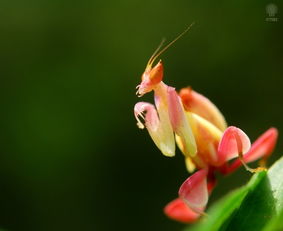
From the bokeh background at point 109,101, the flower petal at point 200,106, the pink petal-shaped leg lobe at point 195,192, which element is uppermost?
the flower petal at point 200,106

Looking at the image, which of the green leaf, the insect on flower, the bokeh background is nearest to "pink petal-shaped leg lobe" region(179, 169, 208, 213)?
the insect on flower

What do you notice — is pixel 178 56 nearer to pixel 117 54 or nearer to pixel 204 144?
pixel 117 54

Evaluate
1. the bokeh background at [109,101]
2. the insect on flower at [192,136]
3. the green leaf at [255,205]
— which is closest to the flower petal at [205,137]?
the insect on flower at [192,136]

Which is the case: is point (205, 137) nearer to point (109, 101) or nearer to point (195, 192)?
point (195, 192)

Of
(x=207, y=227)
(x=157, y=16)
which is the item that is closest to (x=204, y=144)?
(x=207, y=227)

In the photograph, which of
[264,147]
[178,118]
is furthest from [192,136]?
[264,147]

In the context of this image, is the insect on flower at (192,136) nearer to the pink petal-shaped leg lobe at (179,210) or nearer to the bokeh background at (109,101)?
the pink petal-shaped leg lobe at (179,210)
